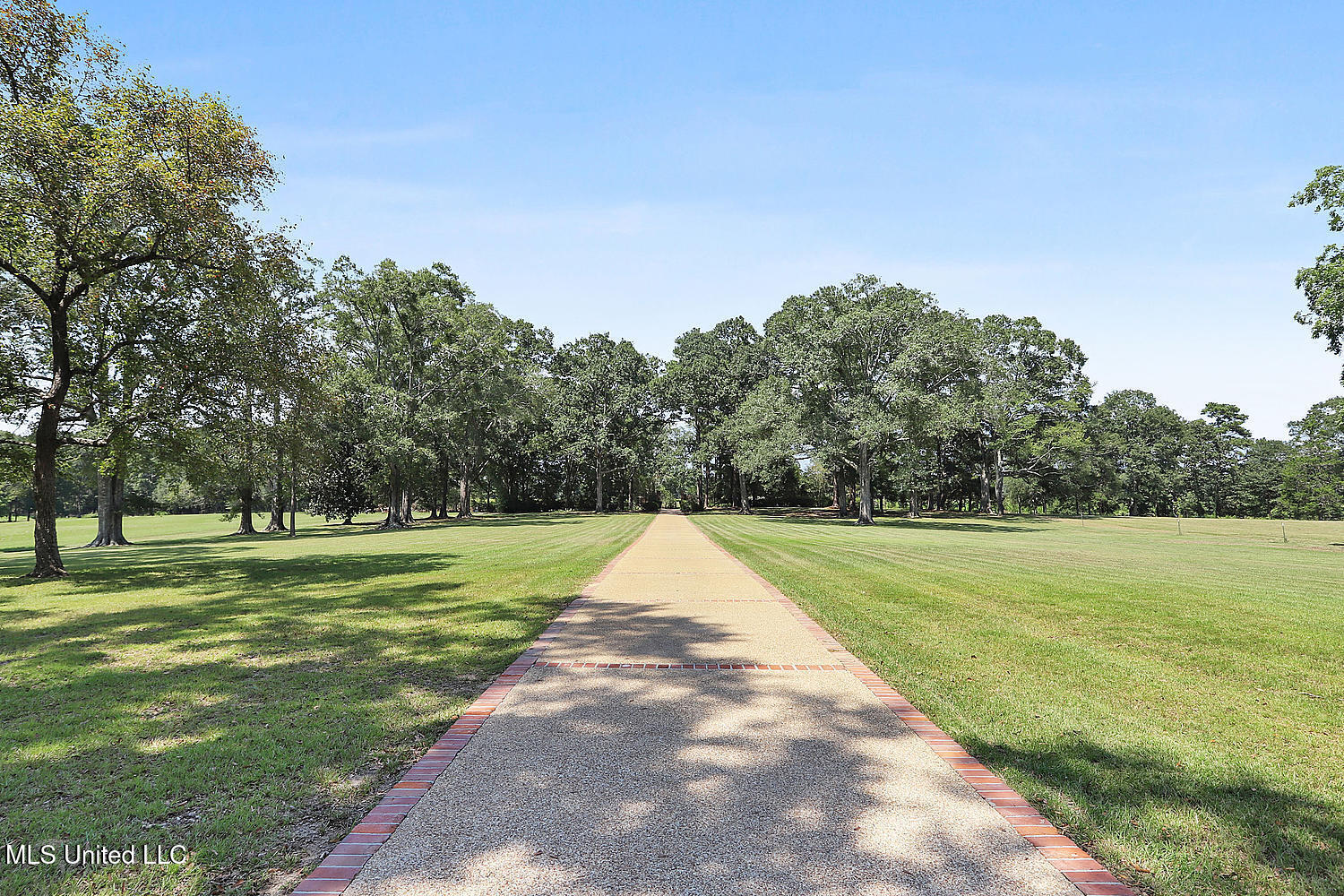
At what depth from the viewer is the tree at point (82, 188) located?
34.4 ft

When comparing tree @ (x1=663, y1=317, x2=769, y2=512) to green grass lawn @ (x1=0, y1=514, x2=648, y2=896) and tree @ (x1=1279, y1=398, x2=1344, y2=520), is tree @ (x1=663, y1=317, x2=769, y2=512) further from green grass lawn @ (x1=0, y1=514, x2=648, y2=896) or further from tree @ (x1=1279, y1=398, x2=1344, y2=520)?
green grass lawn @ (x1=0, y1=514, x2=648, y2=896)

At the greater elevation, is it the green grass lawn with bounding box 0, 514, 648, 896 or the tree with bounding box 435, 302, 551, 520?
the tree with bounding box 435, 302, 551, 520

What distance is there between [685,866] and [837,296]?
124 feet

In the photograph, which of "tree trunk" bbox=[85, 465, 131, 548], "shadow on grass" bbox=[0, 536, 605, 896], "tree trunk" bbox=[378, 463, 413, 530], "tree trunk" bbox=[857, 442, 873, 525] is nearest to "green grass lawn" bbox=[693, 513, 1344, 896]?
"shadow on grass" bbox=[0, 536, 605, 896]

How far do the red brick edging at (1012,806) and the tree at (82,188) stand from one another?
550 inches

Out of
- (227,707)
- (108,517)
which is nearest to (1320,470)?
Answer: (227,707)

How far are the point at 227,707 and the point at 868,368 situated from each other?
35.0m

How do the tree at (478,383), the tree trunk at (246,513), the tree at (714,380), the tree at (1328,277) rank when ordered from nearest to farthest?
1. the tree at (1328,277)
2. the tree trunk at (246,513)
3. the tree at (478,383)
4. the tree at (714,380)

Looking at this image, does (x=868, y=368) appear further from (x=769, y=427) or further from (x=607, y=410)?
(x=607, y=410)

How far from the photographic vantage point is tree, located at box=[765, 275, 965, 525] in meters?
32.3

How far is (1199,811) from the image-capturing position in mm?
3197

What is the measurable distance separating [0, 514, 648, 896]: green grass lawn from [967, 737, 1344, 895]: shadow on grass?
148 inches

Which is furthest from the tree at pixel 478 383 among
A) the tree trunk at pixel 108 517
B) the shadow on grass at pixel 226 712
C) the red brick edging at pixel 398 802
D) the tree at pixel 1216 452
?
the tree at pixel 1216 452

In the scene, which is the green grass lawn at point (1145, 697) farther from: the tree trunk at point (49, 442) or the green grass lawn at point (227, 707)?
the tree trunk at point (49, 442)
